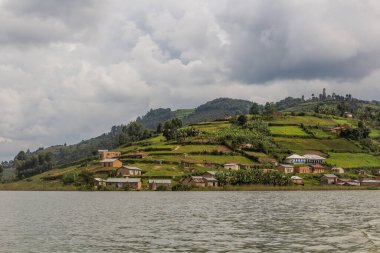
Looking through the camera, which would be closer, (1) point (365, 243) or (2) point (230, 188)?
(1) point (365, 243)

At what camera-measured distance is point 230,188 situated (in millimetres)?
198375

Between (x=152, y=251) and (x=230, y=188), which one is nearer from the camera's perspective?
(x=152, y=251)

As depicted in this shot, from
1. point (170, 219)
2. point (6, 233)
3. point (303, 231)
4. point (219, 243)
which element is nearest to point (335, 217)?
point (303, 231)

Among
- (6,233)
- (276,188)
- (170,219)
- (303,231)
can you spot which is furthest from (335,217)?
(276,188)

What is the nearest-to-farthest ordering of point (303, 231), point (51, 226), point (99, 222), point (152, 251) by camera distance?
1. point (152, 251)
2. point (303, 231)
3. point (51, 226)
4. point (99, 222)

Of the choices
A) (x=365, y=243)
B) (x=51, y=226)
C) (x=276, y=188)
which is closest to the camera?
(x=365, y=243)

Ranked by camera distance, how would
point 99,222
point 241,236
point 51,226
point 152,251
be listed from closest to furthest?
point 152,251, point 241,236, point 51,226, point 99,222

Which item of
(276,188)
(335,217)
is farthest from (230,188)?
(335,217)

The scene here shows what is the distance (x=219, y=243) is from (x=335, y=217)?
108ft

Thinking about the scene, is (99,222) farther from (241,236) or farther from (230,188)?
(230,188)

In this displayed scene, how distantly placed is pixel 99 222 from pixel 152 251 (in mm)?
29182

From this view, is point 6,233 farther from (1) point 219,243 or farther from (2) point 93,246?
(1) point 219,243

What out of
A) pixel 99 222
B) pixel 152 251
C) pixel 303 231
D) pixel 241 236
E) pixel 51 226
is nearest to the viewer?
pixel 152 251

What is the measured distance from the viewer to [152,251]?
4500cm
